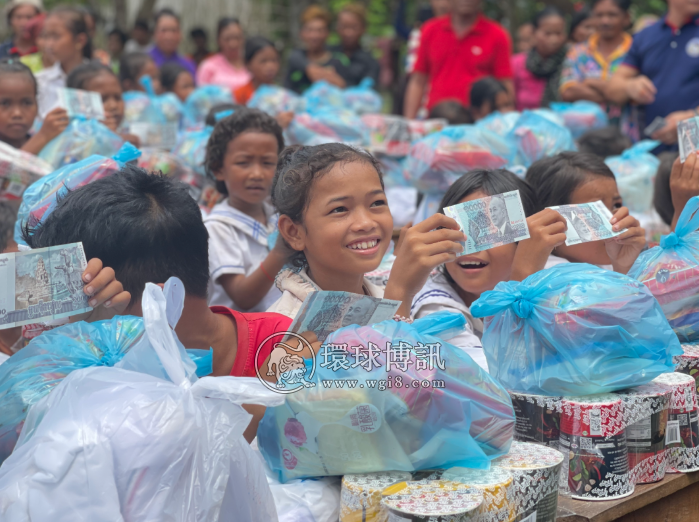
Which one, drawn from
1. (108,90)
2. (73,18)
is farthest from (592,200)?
(73,18)

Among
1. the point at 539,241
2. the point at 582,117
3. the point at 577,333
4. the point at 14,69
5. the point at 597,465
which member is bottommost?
the point at 597,465

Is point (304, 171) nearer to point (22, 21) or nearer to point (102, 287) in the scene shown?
point (102, 287)

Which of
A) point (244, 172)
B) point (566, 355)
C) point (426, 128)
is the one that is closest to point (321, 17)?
point (426, 128)

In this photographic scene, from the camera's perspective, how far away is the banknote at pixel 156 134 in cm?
440

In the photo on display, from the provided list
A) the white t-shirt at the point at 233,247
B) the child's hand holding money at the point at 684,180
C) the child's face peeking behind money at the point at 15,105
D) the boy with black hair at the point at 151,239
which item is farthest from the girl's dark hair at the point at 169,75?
the boy with black hair at the point at 151,239

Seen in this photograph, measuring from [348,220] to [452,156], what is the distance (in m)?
1.87

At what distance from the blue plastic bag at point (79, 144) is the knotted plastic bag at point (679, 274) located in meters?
2.27

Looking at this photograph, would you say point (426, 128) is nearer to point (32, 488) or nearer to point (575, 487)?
point (575, 487)

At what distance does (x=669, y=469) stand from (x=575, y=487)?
13.1 inches

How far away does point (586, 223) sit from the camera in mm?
2055

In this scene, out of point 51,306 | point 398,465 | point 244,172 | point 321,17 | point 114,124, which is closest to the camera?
point 398,465

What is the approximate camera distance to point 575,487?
5.28 feet

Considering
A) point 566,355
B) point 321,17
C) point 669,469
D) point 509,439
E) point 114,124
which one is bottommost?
point 669,469

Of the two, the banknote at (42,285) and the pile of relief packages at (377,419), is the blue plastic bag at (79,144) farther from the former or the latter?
the banknote at (42,285)
